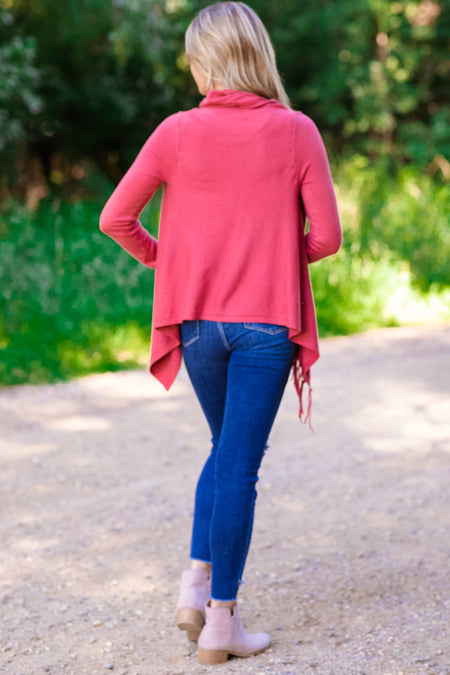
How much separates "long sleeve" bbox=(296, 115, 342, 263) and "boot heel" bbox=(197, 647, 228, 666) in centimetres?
122

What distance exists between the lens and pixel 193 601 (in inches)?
98.2

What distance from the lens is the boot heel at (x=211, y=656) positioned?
2.35m

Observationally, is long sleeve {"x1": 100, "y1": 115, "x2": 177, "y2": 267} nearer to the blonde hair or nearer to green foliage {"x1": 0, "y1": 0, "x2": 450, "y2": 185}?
the blonde hair

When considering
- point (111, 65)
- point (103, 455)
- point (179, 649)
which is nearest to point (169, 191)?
point (179, 649)

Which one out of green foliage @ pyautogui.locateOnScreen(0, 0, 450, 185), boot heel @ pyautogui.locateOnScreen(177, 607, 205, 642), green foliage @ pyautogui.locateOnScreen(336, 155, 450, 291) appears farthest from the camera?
green foliage @ pyautogui.locateOnScreen(0, 0, 450, 185)

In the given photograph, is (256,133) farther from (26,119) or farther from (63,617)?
(26,119)

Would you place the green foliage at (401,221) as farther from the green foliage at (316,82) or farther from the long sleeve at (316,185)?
the long sleeve at (316,185)

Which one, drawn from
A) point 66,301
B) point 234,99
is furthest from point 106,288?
point 234,99

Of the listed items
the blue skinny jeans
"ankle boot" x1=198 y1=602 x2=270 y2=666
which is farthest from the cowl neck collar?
"ankle boot" x1=198 y1=602 x2=270 y2=666

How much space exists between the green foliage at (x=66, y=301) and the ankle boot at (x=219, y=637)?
3.63m

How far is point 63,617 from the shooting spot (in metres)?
2.72

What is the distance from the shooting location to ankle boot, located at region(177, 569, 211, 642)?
2479 millimetres

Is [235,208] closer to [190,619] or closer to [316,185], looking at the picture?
[316,185]

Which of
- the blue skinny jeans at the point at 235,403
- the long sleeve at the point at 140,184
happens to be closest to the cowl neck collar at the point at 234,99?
the long sleeve at the point at 140,184
